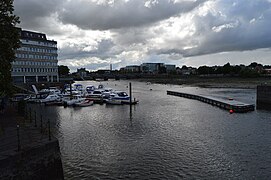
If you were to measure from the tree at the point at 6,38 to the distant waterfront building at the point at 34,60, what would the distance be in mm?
83430

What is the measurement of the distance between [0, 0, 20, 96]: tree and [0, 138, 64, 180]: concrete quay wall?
1116cm

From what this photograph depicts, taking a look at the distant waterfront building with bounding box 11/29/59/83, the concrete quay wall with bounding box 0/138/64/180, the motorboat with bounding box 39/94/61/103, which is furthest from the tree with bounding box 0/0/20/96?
the distant waterfront building with bounding box 11/29/59/83

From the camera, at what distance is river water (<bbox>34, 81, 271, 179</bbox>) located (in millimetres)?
20719

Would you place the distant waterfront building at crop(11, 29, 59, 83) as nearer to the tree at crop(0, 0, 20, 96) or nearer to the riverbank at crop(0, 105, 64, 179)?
the tree at crop(0, 0, 20, 96)

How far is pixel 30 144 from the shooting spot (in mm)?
17000

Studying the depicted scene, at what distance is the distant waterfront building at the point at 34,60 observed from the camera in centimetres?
10581

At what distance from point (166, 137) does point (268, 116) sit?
25027mm

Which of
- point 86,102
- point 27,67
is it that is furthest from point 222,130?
point 27,67

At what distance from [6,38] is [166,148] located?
2045 centimetres

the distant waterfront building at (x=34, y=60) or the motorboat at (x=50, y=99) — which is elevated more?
the distant waterfront building at (x=34, y=60)

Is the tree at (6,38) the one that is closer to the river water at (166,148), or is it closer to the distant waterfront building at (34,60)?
the river water at (166,148)

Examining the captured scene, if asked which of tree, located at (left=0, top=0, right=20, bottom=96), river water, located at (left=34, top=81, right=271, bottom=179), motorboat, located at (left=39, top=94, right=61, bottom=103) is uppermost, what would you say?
tree, located at (left=0, top=0, right=20, bottom=96)

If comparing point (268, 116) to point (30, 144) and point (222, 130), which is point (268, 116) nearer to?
point (222, 130)

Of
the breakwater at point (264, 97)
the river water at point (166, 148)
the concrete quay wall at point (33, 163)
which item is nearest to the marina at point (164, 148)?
the river water at point (166, 148)
